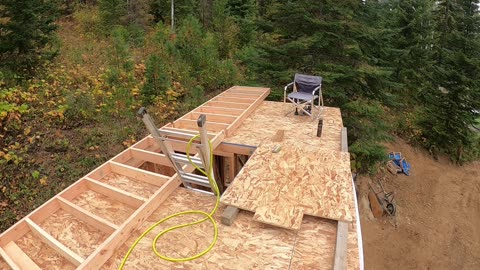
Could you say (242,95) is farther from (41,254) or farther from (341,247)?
(41,254)

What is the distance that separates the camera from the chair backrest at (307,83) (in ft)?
22.5

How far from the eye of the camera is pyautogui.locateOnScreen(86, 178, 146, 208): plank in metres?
3.65

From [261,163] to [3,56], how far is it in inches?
289

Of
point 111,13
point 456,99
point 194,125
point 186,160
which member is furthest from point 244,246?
point 111,13

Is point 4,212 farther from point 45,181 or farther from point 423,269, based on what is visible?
point 423,269

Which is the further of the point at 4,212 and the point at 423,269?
the point at 423,269

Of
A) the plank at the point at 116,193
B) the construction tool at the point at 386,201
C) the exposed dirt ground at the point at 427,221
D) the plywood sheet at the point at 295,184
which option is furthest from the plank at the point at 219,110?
the construction tool at the point at 386,201

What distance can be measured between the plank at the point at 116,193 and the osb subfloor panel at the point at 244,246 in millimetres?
334

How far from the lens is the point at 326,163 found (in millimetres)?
4285

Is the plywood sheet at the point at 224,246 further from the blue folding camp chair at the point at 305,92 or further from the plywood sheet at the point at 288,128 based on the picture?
the blue folding camp chair at the point at 305,92

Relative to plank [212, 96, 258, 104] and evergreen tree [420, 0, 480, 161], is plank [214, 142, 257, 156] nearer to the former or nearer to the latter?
plank [212, 96, 258, 104]

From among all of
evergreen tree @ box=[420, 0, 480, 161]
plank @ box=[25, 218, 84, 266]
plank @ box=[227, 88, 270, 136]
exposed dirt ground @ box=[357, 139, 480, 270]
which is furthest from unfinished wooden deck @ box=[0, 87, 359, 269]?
evergreen tree @ box=[420, 0, 480, 161]

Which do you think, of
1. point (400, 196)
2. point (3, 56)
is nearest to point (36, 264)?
point (3, 56)

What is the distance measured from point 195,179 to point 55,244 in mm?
1626
